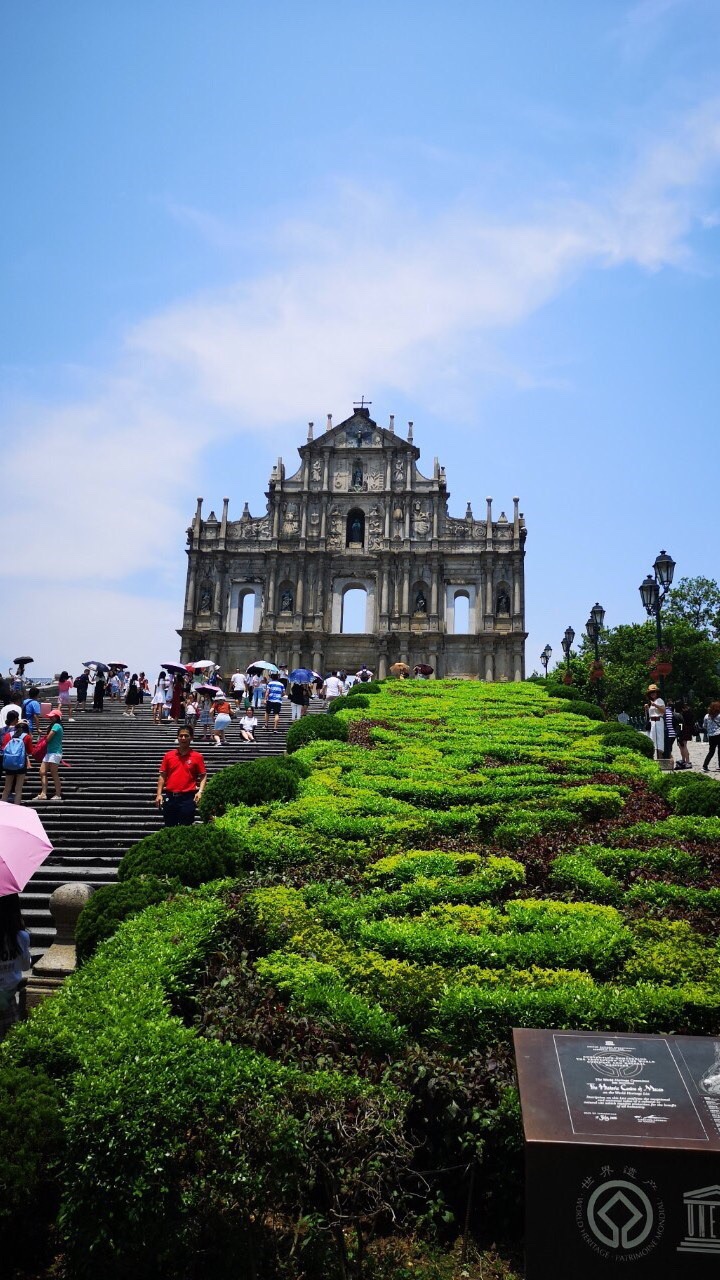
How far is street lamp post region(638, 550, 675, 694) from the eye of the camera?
19359 millimetres

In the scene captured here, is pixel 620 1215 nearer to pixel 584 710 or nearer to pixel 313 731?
pixel 313 731

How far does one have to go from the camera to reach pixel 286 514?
54062mm

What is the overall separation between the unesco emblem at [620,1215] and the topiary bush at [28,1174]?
2695 mm

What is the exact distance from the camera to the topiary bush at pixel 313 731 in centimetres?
1734

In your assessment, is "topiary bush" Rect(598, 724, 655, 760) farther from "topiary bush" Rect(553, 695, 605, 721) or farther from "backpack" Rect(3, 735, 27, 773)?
"backpack" Rect(3, 735, 27, 773)

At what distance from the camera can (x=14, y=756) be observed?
45.0 feet

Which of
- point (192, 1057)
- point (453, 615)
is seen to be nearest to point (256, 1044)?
point (192, 1057)

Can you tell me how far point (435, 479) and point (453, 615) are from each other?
8.10 metres

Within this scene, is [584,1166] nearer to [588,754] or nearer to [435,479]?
A: [588,754]

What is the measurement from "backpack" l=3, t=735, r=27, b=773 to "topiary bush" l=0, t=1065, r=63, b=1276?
366 inches

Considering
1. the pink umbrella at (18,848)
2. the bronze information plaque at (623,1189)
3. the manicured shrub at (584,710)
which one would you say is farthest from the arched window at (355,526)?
the bronze information plaque at (623,1189)

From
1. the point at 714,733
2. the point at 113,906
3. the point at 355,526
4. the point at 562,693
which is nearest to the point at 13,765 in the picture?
the point at 113,906

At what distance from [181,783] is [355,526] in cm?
4383

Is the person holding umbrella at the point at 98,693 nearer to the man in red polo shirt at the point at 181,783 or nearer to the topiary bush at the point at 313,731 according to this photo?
the topiary bush at the point at 313,731
